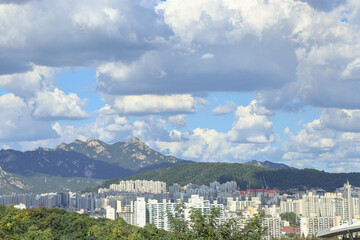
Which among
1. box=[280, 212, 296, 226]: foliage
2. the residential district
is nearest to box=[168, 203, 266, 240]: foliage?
the residential district

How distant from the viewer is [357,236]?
74.2 feet

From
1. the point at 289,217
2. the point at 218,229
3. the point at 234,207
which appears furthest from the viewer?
the point at 234,207

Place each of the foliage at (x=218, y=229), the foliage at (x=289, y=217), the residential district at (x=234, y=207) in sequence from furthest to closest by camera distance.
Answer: the foliage at (x=289, y=217) < the residential district at (x=234, y=207) < the foliage at (x=218, y=229)

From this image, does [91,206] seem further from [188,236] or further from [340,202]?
[188,236]

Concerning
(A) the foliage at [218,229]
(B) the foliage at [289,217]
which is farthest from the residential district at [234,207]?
(A) the foliage at [218,229]

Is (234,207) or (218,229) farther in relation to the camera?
(234,207)

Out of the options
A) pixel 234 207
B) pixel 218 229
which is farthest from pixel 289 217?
pixel 218 229

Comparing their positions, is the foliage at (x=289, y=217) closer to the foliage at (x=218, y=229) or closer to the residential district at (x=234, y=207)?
the residential district at (x=234, y=207)

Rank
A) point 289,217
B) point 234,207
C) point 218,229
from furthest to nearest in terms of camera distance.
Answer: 1. point 234,207
2. point 289,217
3. point 218,229

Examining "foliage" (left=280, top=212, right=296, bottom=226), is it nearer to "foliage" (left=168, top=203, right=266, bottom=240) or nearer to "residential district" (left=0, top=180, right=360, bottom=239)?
"residential district" (left=0, top=180, right=360, bottom=239)

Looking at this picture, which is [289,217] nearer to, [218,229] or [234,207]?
[234,207]

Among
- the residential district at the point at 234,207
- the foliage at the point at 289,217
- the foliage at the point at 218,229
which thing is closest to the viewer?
the foliage at the point at 218,229

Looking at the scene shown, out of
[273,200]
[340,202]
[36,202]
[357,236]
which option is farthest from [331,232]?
[273,200]

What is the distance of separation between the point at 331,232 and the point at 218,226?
6.05m
